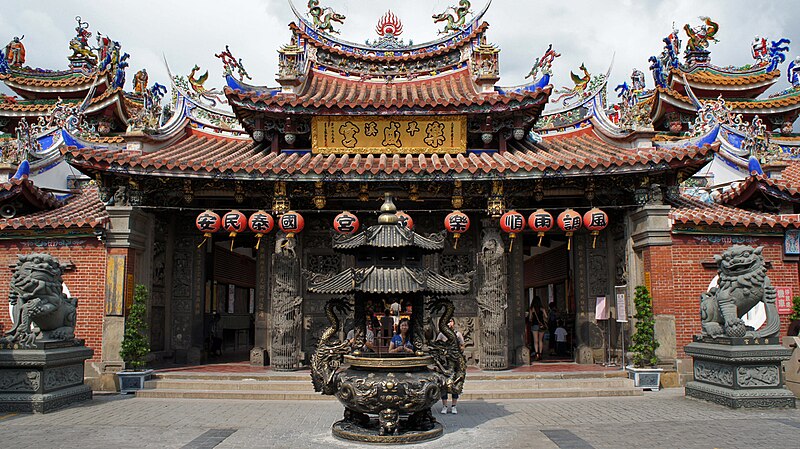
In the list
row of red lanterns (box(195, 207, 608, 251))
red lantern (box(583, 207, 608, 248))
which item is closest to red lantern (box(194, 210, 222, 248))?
row of red lanterns (box(195, 207, 608, 251))

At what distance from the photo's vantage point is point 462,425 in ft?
25.8

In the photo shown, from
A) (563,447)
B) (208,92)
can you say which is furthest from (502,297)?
(208,92)

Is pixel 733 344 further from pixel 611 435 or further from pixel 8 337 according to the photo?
pixel 8 337

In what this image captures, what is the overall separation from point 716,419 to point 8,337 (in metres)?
10.8

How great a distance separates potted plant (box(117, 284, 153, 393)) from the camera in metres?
10.6

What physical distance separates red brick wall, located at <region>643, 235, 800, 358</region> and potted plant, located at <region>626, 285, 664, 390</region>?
0.45m

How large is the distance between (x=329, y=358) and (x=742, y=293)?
21.6ft

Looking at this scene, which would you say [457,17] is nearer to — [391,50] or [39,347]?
[391,50]

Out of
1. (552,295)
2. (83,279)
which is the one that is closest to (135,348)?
(83,279)

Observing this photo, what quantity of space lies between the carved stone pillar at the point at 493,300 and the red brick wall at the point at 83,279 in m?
7.57

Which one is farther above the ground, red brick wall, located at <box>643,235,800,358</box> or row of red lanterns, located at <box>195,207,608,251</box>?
row of red lanterns, located at <box>195,207,608,251</box>

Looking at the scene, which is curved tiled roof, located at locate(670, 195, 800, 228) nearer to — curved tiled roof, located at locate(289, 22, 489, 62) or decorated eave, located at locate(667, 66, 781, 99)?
curved tiled roof, located at locate(289, 22, 489, 62)

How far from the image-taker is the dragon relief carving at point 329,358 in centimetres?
729

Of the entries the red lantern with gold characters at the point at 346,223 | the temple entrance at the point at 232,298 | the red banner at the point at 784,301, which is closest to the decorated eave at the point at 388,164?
the red lantern with gold characters at the point at 346,223
